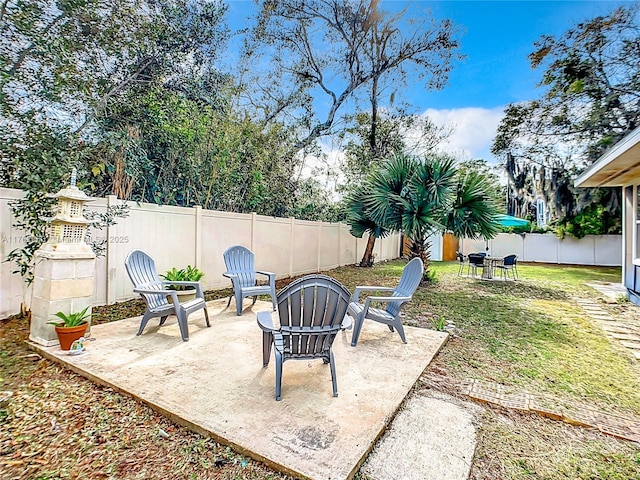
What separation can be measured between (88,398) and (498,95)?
51.3 feet

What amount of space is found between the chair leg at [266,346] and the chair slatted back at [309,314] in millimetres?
377

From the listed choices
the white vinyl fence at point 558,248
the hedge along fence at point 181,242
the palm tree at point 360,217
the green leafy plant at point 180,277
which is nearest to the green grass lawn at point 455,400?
the hedge along fence at point 181,242

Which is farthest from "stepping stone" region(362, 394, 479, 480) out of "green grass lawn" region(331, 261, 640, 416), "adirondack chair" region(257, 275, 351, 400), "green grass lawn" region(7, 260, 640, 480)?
"green grass lawn" region(331, 261, 640, 416)

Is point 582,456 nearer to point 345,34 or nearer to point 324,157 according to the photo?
point 324,157

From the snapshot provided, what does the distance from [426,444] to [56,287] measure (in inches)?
140

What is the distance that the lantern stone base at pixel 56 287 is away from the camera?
3.18 meters

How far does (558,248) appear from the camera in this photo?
561 inches

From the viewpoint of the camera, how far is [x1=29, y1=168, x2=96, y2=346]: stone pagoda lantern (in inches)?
125

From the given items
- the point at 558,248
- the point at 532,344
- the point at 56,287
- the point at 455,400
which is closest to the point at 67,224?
the point at 56,287

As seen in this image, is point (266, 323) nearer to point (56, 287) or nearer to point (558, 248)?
point (56, 287)

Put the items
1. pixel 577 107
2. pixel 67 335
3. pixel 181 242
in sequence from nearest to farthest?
pixel 67 335, pixel 181 242, pixel 577 107

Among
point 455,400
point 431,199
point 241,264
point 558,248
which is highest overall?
point 431,199

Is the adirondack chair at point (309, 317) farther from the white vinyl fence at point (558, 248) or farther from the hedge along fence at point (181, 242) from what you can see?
the white vinyl fence at point (558, 248)

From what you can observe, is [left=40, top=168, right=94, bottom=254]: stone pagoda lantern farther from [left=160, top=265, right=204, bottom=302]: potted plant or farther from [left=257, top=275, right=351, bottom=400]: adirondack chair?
[left=257, top=275, right=351, bottom=400]: adirondack chair
